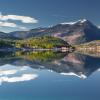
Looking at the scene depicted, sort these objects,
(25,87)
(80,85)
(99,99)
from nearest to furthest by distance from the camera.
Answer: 1. (99,99)
2. (25,87)
3. (80,85)

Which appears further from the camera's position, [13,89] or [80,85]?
[80,85]

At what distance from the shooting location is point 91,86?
28141mm

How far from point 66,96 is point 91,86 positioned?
581 cm

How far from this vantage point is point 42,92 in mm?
24484

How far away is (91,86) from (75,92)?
388 cm

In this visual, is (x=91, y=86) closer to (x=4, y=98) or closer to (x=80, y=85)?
(x=80, y=85)

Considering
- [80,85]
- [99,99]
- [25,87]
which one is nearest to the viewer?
[99,99]

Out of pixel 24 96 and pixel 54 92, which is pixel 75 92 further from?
pixel 24 96

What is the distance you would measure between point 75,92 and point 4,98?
5709 mm

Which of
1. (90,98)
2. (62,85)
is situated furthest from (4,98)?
(62,85)

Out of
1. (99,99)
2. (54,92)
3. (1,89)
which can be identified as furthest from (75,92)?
(1,89)

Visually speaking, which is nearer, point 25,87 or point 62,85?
point 25,87

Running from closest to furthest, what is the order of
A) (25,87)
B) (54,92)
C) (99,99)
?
(99,99) → (54,92) → (25,87)

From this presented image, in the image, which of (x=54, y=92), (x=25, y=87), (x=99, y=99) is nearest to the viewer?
(x=99, y=99)
